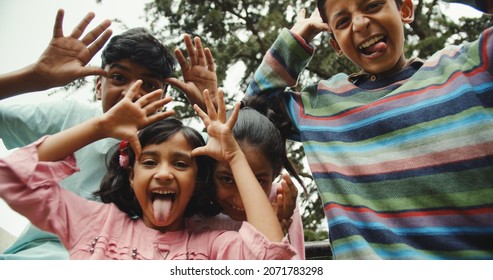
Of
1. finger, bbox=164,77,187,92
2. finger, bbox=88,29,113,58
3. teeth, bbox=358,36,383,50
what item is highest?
finger, bbox=88,29,113,58

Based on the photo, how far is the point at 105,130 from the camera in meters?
0.90

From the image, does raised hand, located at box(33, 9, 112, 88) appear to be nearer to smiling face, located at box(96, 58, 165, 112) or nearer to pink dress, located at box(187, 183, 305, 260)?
smiling face, located at box(96, 58, 165, 112)

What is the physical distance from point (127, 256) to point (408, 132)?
639 millimetres

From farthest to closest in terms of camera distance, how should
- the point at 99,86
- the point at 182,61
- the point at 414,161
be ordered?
the point at 99,86 < the point at 182,61 < the point at 414,161

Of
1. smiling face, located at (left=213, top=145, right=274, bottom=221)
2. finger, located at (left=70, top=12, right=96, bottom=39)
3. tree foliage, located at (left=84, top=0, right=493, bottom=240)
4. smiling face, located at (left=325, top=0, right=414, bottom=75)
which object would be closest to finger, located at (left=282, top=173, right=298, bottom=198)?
Result: smiling face, located at (left=213, top=145, right=274, bottom=221)

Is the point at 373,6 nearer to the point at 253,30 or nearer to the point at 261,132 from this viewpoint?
the point at 261,132

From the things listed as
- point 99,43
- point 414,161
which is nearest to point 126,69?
point 99,43

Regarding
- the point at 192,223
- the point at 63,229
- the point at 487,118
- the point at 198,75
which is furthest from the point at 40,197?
the point at 487,118

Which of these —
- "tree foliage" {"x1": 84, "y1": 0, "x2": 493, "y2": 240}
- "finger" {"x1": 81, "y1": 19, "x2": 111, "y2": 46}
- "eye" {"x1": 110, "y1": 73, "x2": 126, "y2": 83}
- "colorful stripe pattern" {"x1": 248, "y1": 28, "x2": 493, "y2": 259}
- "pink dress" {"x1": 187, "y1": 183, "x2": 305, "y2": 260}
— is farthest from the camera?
"tree foliage" {"x1": 84, "y1": 0, "x2": 493, "y2": 240}

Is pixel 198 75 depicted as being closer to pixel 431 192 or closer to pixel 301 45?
pixel 301 45

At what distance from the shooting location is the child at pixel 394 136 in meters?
0.82

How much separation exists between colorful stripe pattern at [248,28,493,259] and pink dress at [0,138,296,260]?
18 cm

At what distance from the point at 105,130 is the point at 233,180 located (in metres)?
0.30

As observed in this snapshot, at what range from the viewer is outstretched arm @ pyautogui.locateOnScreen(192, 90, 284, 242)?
86cm
